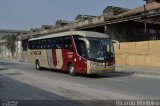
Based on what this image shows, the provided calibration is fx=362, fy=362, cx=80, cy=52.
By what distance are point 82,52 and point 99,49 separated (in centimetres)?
114

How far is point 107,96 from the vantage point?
1339cm

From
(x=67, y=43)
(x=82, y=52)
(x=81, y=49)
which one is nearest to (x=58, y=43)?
(x=67, y=43)

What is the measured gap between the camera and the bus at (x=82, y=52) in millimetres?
22078

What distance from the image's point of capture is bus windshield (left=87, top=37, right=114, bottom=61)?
72.4 feet

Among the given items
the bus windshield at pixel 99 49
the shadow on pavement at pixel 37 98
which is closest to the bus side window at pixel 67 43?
the bus windshield at pixel 99 49

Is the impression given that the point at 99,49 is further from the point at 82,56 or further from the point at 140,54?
the point at 140,54

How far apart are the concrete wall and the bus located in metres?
9.51

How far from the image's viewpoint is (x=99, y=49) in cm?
2227

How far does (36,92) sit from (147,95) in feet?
14.7

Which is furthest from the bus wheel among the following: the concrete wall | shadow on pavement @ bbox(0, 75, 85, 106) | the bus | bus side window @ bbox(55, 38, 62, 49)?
the concrete wall

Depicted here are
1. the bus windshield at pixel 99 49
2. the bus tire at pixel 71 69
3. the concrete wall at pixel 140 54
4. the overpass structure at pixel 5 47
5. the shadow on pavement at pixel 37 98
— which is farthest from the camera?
the overpass structure at pixel 5 47

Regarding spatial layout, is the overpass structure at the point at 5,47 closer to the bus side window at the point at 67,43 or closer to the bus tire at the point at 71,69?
the bus side window at the point at 67,43

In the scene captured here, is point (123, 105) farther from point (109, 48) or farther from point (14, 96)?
point (109, 48)

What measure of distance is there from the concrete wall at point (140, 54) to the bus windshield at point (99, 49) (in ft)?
A: 32.9
